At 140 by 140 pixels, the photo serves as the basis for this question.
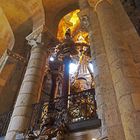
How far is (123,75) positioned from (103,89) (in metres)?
0.83

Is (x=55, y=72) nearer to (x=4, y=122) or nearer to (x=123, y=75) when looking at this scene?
(x=4, y=122)

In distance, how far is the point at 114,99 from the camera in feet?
14.2

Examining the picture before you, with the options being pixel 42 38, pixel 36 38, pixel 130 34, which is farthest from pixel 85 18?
pixel 36 38

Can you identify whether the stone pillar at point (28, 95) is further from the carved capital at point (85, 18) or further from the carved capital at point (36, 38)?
the carved capital at point (85, 18)

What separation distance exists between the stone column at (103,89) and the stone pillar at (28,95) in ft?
7.16

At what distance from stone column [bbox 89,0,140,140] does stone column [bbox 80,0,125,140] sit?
406 mm

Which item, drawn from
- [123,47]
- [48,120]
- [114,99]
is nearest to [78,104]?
[48,120]

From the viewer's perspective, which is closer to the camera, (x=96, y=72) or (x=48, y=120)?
(x=96, y=72)

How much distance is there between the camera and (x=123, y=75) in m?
3.93

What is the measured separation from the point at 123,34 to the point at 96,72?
1097 mm

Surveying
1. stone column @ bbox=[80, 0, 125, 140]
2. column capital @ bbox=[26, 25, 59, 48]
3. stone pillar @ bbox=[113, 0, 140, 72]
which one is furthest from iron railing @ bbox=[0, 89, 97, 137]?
column capital @ bbox=[26, 25, 59, 48]

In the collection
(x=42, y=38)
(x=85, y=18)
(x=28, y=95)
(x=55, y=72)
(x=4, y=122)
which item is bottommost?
(x=4, y=122)

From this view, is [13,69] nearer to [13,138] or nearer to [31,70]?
[31,70]

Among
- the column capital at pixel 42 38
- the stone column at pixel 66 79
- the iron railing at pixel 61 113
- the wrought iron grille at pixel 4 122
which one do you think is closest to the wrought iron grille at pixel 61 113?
the iron railing at pixel 61 113
